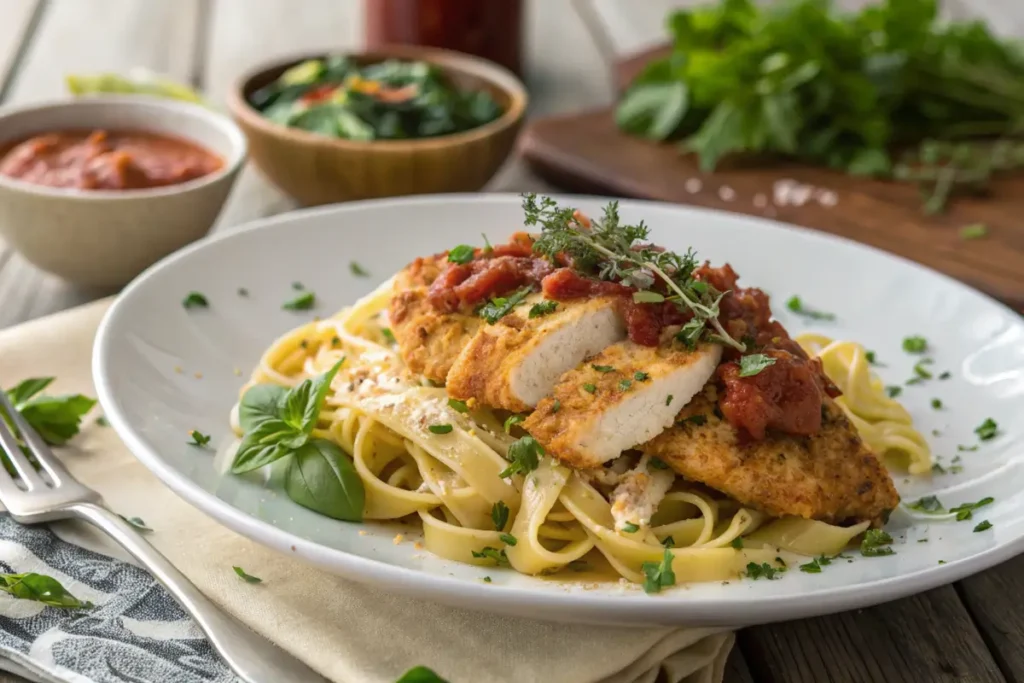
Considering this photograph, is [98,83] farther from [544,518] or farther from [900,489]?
[900,489]

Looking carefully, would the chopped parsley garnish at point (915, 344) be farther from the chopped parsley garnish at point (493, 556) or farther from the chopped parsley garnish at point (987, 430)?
the chopped parsley garnish at point (493, 556)

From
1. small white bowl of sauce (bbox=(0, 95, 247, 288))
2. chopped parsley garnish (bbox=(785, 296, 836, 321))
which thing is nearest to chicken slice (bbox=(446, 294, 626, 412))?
chopped parsley garnish (bbox=(785, 296, 836, 321))

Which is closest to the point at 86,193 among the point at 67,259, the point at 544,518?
the point at 67,259

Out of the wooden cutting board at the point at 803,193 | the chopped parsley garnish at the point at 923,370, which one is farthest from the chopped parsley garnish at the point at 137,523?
the wooden cutting board at the point at 803,193

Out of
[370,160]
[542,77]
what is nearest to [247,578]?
[370,160]

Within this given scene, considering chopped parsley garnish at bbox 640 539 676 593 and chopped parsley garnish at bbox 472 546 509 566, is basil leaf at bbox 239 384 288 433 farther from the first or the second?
chopped parsley garnish at bbox 640 539 676 593

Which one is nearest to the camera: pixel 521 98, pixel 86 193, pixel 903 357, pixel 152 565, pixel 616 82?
pixel 152 565

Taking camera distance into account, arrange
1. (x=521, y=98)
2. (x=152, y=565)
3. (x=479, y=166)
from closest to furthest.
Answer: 1. (x=152, y=565)
2. (x=479, y=166)
3. (x=521, y=98)

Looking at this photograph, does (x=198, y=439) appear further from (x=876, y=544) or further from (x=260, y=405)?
(x=876, y=544)
